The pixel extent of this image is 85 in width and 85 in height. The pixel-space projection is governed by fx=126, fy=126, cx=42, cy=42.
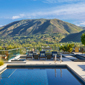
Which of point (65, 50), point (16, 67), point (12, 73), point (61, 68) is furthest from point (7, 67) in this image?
point (65, 50)

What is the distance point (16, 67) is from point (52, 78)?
112 inches

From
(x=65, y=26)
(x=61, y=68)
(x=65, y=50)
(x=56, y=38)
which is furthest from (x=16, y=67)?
(x=65, y=26)

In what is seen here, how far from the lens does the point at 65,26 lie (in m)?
91.4

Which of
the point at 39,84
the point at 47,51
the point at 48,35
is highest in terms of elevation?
the point at 48,35

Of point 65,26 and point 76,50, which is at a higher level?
point 65,26

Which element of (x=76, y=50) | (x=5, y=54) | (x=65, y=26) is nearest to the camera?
(x=5, y=54)

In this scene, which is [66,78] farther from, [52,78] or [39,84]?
[39,84]

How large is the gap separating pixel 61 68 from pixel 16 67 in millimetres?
2846

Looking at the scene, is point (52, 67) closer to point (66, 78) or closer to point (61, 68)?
point (61, 68)

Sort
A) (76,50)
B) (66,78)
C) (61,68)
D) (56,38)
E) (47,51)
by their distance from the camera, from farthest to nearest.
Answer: (56,38)
(76,50)
(47,51)
(61,68)
(66,78)

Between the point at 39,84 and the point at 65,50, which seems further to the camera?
the point at 65,50

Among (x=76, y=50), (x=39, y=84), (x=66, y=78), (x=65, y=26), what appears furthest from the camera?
(x=65, y=26)

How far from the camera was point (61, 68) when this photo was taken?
793cm

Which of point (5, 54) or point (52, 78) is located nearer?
point (52, 78)
